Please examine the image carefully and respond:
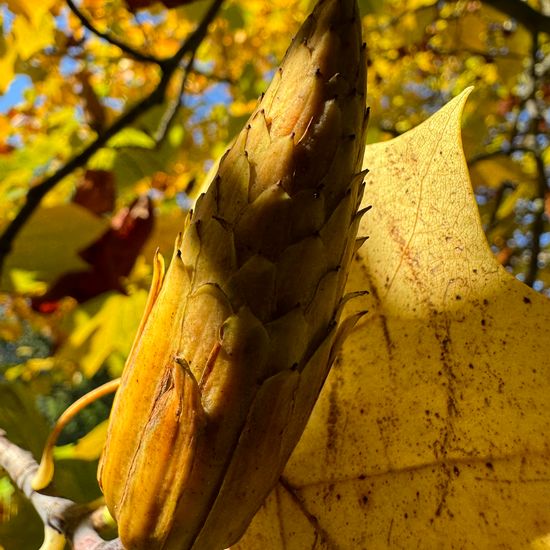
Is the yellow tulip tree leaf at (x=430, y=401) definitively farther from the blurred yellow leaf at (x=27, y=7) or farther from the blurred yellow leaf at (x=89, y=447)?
the blurred yellow leaf at (x=27, y=7)

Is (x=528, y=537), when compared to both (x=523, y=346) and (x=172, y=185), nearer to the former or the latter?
(x=523, y=346)

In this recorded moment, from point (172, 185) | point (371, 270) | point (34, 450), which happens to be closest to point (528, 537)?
point (371, 270)

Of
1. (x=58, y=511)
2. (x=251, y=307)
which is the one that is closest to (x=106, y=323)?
(x=58, y=511)

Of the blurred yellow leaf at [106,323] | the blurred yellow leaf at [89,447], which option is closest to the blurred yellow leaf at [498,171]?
the blurred yellow leaf at [106,323]

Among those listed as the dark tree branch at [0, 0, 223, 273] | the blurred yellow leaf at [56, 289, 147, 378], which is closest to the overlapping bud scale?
the dark tree branch at [0, 0, 223, 273]

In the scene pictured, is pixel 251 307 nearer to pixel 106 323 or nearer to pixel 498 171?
pixel 106 323
